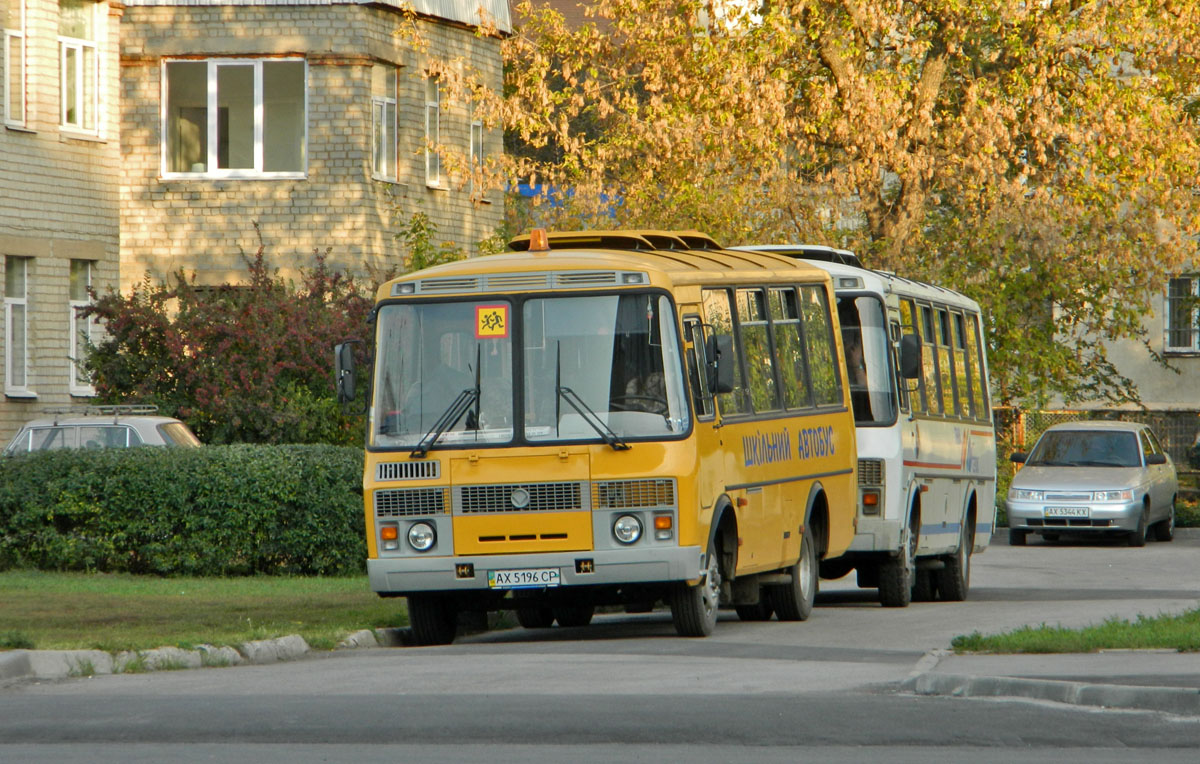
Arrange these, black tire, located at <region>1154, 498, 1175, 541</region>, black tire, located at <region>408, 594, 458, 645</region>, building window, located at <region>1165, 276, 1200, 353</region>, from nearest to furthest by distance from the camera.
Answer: black tire, located at <region>408, 594, 458, 645</region> → black tire, located at <region>1154, 498, 1175, 541</region> → building window, located at <region>1165, 276, 1200, 353</region>

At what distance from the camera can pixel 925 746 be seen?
9375 mm

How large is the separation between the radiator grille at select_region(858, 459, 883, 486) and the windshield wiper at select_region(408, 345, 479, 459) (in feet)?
16.4

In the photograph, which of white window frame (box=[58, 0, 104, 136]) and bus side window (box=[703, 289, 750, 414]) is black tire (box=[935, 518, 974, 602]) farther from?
white window frame (box=[58, 0, 104, 136])

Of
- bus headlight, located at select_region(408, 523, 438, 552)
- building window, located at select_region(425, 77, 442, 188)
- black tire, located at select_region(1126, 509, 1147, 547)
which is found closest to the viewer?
bus headlight, located at select_region(408, 523, 438, 552)

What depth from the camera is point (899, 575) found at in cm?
1947

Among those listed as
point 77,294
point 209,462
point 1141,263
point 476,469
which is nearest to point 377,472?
point 476,469

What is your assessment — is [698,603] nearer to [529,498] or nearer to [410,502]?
[529,498]

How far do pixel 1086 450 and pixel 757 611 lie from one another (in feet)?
55.9

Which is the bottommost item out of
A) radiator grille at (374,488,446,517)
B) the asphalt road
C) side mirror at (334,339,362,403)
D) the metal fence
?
the asphalt road

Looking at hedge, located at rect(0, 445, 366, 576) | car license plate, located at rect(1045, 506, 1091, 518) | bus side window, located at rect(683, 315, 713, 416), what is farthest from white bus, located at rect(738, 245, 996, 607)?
car license plate, located at rect(1045, 506, 1091, 518)

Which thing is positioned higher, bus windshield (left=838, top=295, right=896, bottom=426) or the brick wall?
the brick wall

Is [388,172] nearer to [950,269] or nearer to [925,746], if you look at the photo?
[950,269]

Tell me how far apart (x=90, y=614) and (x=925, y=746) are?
29.0 feet

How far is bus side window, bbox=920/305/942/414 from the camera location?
20406 mm
